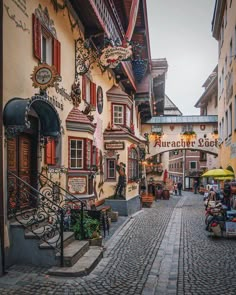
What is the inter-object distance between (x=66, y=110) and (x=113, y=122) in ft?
25.4

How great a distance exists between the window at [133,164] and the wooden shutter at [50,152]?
27.4 feet

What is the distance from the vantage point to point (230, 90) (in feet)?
65.6

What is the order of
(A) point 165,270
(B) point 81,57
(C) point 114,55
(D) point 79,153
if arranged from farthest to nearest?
1. (C) point 114,55
2. (B) point 81,57
3. (D) point 79,153
4. (A) point 165,270

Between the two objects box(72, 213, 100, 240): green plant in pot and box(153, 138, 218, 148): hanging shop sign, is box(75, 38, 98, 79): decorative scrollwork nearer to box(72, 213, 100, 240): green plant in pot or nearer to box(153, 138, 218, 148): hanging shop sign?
box(72, 213, 100, 240): green plant in pot

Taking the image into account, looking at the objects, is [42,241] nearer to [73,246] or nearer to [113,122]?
[73,246]

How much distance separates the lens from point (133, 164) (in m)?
20.2

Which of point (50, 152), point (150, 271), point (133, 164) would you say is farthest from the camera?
point (133, 164)

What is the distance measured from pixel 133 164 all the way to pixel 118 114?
3054 millimetres

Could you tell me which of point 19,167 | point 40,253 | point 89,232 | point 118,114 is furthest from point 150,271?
point 118,114

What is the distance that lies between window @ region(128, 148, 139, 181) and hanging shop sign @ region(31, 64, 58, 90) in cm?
1088

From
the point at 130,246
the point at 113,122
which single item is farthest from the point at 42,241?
the point at 113,122

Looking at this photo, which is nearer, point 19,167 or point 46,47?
point 19,167

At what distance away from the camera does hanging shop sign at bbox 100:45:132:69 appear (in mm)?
13586

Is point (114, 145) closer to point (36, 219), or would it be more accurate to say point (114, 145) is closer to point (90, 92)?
point (90, 92)
